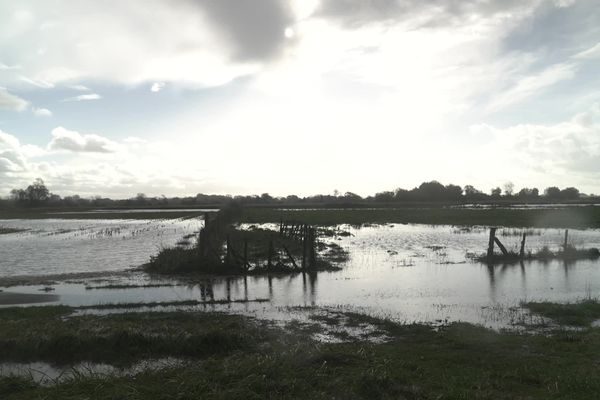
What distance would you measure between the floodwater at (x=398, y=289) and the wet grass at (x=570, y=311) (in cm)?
69

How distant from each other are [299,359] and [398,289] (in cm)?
1058

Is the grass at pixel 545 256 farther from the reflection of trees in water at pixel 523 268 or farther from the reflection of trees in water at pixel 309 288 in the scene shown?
the reflection of trees in water at pixel 309 288

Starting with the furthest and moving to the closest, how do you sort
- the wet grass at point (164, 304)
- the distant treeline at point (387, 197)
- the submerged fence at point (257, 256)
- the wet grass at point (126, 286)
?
the distant treeline at point (387, 197) → the submerged fence at point (257, 256) → the wet grass at point (126, 286) → the wet grass at point (164, 304)

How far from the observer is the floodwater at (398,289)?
14.8m

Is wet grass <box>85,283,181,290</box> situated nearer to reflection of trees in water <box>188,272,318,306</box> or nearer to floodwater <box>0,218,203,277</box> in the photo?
reflection of trees in water <box>188,272,318,306</box>

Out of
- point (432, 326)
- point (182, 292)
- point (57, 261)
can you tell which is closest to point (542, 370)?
point (432, 326)

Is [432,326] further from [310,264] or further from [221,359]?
[310,264]

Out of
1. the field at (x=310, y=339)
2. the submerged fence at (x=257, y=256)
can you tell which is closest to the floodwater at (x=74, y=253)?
the submerged fence at (x=257, y=256)

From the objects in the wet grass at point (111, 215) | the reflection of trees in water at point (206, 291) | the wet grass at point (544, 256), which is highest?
the wet grass at point (111, 215)

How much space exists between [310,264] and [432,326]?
1151 cm

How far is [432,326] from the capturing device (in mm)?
12148

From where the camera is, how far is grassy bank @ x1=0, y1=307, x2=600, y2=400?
7.27 meters

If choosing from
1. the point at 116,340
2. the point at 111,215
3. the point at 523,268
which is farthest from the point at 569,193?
the point at 116,340

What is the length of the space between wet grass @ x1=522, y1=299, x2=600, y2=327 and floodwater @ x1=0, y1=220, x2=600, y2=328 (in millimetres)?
694
